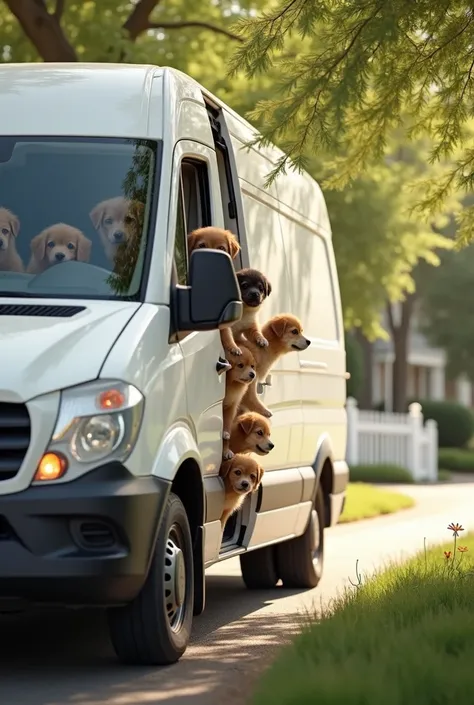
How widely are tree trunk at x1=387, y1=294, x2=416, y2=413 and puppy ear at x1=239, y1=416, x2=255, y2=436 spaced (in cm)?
3603

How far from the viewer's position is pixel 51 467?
6926mm

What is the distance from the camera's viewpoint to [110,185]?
8094mm

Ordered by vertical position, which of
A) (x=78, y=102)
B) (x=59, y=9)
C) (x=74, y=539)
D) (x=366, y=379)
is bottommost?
(x=74, y=539)

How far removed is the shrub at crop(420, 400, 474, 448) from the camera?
45.0 metres

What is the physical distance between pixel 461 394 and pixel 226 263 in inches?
2385

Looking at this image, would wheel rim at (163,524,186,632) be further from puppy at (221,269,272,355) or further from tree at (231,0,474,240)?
tree at (231,0,474,240)

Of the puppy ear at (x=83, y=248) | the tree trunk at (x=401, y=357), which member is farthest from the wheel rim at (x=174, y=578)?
the tree trunk at (x=401, y=357)

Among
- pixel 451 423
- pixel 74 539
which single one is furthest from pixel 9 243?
pixel 451 423

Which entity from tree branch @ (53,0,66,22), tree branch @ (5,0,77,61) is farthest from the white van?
tree branch @ (53,0,66,22)

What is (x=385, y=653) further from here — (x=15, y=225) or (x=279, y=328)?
(x=279, y=328)

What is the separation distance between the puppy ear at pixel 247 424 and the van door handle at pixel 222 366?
0.57 metres

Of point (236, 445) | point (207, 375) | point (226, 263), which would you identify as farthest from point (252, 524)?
point (226, 263)

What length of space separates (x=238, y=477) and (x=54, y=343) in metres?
2.09

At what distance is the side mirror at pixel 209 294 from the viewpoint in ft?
25.1
